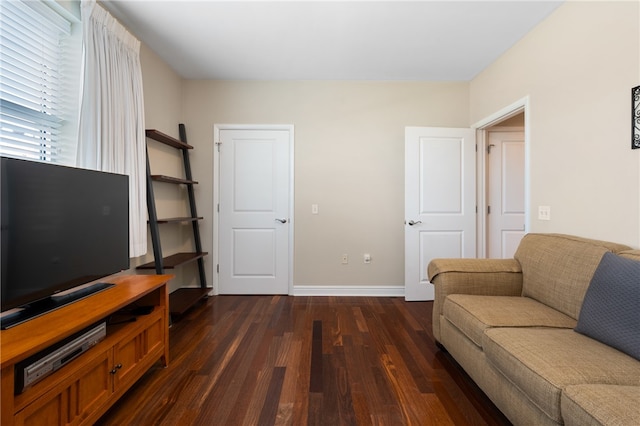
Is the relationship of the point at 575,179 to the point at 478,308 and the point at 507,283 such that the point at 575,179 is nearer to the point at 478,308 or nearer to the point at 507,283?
the point at 507,283

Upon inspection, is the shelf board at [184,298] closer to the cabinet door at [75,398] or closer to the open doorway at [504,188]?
the cabinet door at [75,398]

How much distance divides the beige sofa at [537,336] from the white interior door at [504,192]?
1.28 m

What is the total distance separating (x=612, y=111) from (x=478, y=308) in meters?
1.51

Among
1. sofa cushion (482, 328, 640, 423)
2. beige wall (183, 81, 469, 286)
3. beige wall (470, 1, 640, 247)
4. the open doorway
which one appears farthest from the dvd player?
the open doorway

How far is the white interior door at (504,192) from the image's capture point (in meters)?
3.30

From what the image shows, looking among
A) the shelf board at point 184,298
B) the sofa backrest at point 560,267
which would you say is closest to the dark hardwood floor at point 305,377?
the shelf board at point 184,298

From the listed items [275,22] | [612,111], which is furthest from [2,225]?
[612,111]

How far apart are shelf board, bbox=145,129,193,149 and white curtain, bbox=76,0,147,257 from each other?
0.16 meters

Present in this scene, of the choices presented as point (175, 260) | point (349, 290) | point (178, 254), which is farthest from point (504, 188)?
point (178, 254)

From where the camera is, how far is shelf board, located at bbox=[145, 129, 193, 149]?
8.25 ft

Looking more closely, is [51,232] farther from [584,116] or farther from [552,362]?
[584,116]

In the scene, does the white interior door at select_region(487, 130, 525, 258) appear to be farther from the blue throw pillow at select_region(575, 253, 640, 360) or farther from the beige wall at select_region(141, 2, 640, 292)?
the blue throw pillow at select_region(575, 253, 640, 360)

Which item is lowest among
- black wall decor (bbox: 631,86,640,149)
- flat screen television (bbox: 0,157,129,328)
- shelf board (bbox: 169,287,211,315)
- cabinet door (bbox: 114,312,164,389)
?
shelf board (bbox: 169,287,211,315)

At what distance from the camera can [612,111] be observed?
172 centimetres
